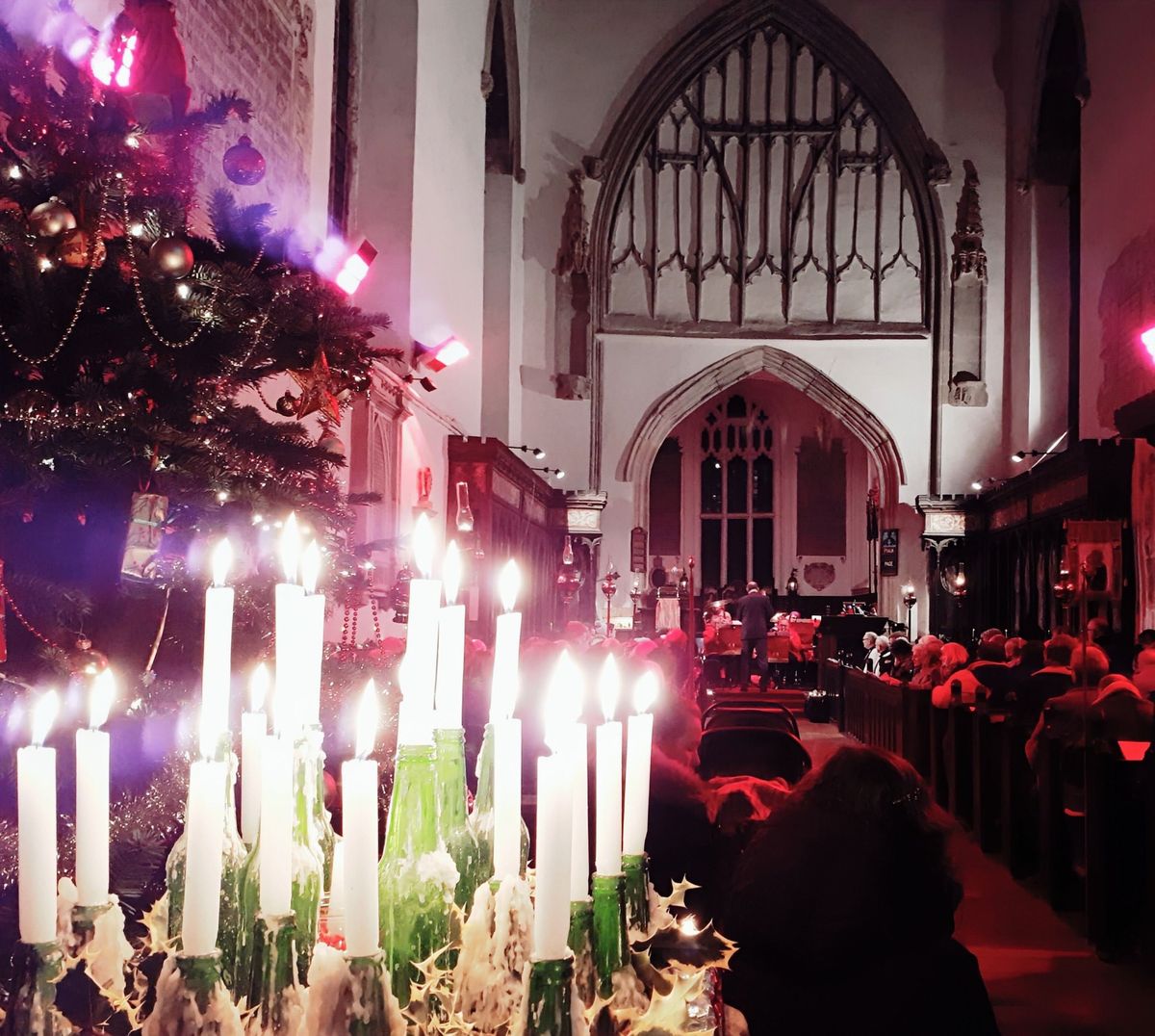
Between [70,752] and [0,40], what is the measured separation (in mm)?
1297

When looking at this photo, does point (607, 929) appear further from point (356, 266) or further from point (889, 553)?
point (889, 553)

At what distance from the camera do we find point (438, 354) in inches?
430

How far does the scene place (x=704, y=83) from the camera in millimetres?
18797

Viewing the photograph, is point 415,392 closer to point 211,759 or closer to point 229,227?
point 229,227

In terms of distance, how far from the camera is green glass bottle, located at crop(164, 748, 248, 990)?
0.99m

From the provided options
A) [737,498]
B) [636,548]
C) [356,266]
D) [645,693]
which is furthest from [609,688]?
[737,498]

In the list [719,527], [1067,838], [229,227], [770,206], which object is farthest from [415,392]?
[719,527]

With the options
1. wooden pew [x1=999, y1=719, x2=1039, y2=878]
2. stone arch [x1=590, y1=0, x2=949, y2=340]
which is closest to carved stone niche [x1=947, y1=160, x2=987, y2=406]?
stone arch [x1=590, y1=0, x2=949, y2=340]

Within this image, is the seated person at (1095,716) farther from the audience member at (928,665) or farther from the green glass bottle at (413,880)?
the green glass bottle at (413,880)

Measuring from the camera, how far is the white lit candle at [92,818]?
0.91 m

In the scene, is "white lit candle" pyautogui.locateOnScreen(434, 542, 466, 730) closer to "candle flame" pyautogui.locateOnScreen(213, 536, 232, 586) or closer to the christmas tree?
"candle flame" pyautogui.locateOnScreen(213, 536, 232, 586)

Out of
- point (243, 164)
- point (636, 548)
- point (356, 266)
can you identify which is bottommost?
point (636, 548)

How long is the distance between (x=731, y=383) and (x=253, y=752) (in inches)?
722

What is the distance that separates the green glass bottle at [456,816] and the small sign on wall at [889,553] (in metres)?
17.9
